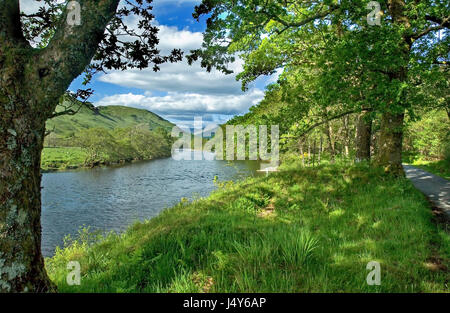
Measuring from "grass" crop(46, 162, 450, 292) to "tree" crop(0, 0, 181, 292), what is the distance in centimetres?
101

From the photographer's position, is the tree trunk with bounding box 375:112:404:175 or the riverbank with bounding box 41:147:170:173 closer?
the tree trunk with bounding box 375:112:404:175

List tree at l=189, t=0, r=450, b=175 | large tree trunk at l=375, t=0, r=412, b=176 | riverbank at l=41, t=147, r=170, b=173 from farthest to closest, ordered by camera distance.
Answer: riverbank at l=41, t=147, r=170, b=173 < large tree trunk at l=375, t=0, r=412, b=176 < tree at l=189, t=0, r=450, b=175

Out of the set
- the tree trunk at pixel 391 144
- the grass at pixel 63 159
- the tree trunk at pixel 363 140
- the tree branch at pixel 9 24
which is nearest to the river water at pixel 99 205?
the tree trunk at pixel 363 140

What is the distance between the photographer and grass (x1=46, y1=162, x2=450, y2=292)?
348 cm

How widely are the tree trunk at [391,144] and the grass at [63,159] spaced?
72212mm

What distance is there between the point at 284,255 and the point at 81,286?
3.28 meters

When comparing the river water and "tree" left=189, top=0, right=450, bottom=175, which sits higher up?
"tree" left=189, top=0, right=450, bottom=175

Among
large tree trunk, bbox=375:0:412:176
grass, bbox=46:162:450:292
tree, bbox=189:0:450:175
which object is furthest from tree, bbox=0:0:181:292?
large tree trunk, bbox=375:0:412:176

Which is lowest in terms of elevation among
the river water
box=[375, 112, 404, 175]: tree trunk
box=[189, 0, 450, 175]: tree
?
the river water

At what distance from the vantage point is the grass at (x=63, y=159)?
64.1m

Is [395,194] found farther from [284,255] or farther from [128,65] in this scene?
[128,65]

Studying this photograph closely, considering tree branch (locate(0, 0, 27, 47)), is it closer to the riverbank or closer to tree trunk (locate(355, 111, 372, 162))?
tree trunk (locate(355, 111, 372, 162))

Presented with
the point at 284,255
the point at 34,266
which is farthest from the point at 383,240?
the point at 34,266

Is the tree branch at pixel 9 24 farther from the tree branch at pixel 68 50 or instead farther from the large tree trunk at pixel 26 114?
the tree branch at pixel 68 50
